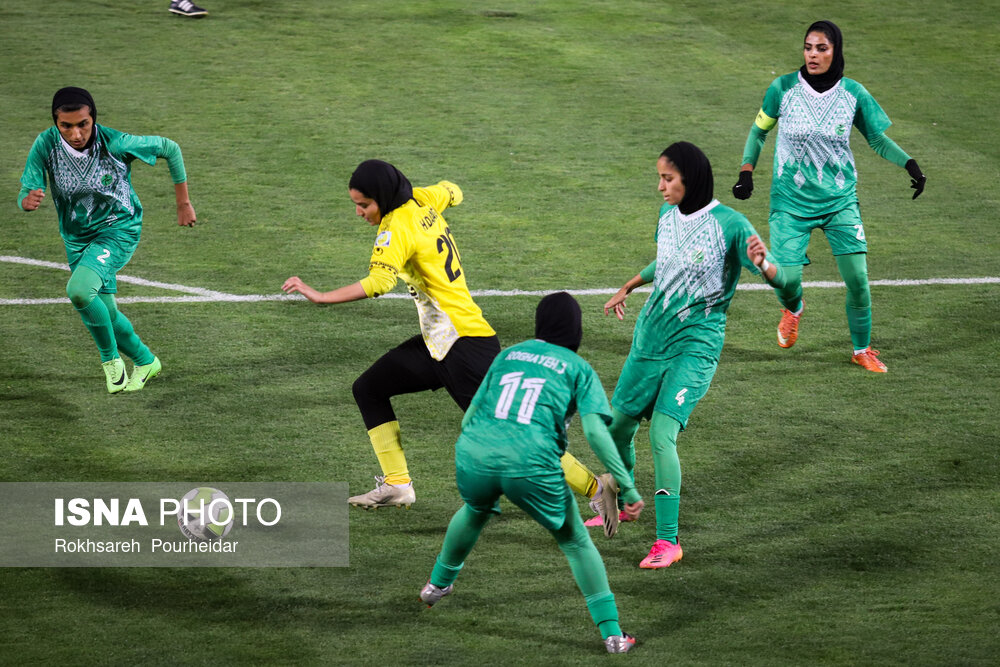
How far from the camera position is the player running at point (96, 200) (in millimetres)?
9578

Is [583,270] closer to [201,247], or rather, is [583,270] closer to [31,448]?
[201,247]

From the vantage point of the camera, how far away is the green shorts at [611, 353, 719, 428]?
7469mm

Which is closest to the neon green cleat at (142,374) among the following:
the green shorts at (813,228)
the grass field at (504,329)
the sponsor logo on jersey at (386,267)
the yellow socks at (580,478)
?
the grass field at (504,329)

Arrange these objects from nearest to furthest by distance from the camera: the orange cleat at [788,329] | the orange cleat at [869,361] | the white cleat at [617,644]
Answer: the white cleat at [617,644] → the orange cleat at [869,361] → the orange cleat at [788,329]

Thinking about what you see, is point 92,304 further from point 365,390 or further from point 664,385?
point 664,385

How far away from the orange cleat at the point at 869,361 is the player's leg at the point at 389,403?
4.11 meters

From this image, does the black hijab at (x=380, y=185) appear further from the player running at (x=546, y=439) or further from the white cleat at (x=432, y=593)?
the white cleat at (x=432, y=593)

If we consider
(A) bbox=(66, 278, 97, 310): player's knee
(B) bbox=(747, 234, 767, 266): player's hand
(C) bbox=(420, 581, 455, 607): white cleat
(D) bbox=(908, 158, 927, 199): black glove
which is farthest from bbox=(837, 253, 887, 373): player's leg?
(A) bbox=(66, 278, 97, 310): player's knee

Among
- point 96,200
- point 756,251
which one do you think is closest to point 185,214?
point 96,200

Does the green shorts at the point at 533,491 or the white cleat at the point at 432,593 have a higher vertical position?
the green shorts at the point at 533,491

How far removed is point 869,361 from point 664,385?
12.0 feet

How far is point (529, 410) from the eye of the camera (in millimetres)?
6246

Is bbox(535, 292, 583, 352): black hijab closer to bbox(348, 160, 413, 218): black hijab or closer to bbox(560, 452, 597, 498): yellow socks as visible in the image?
bbox(560, 452, 597, 498): yellow socks

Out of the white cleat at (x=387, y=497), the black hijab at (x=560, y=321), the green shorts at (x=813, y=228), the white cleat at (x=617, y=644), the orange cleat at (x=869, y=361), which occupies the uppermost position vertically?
the black hijab at (x=560, y=321)
